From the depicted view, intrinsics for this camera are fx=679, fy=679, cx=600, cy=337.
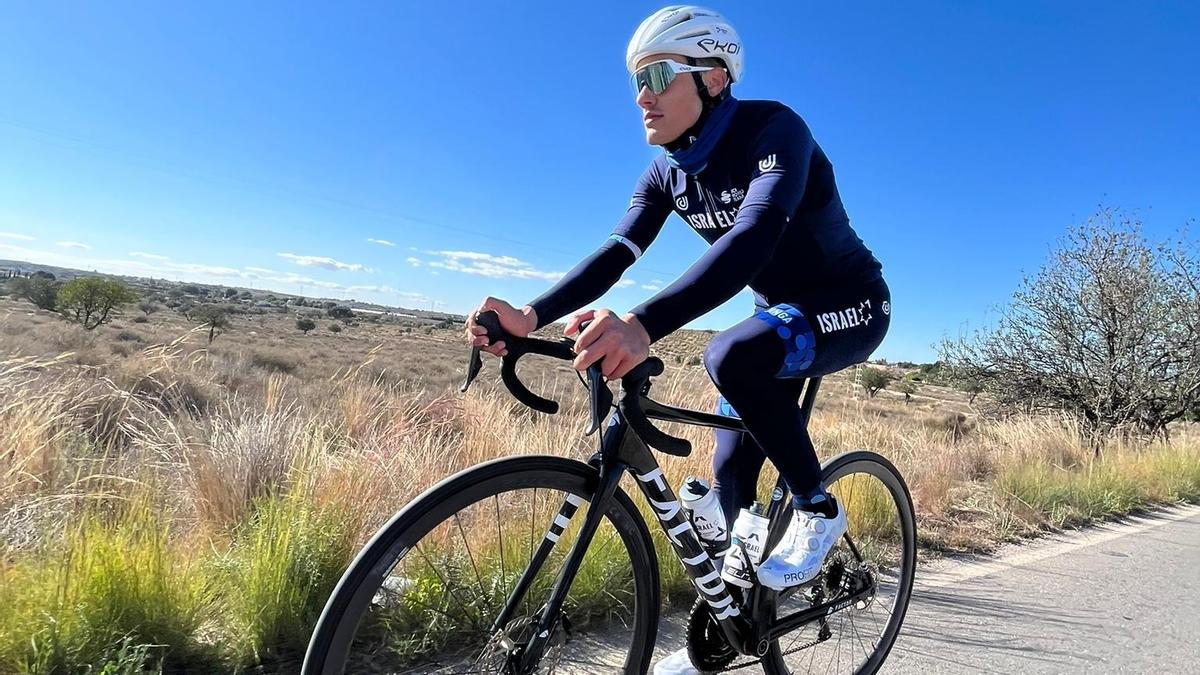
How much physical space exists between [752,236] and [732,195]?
523mm

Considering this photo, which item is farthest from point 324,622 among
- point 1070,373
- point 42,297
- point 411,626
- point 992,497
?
point 42,297

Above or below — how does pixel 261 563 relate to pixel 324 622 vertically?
below

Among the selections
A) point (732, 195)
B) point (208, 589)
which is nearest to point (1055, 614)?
point (732, 195)

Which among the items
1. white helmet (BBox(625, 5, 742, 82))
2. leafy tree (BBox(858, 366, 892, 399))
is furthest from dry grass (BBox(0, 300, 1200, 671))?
white helmet (BBox(625, 5, 742, 82))

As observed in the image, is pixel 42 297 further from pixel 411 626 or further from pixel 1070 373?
pixel 1070 373

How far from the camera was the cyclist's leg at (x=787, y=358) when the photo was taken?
1921 millimetres

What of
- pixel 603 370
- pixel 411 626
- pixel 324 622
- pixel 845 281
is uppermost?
pixel 845 281

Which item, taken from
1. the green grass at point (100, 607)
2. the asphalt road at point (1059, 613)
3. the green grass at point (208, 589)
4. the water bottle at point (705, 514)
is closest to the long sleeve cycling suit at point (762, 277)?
the water bottle at point (705, 514)

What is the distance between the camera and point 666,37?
2.10 meters

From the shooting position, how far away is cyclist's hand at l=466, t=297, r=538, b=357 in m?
1.75

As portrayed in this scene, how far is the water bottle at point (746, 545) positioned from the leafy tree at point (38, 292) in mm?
32818

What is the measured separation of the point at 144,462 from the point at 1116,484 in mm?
8676

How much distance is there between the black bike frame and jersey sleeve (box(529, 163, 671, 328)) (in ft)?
1.41

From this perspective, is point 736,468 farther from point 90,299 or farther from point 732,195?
point 90,299
